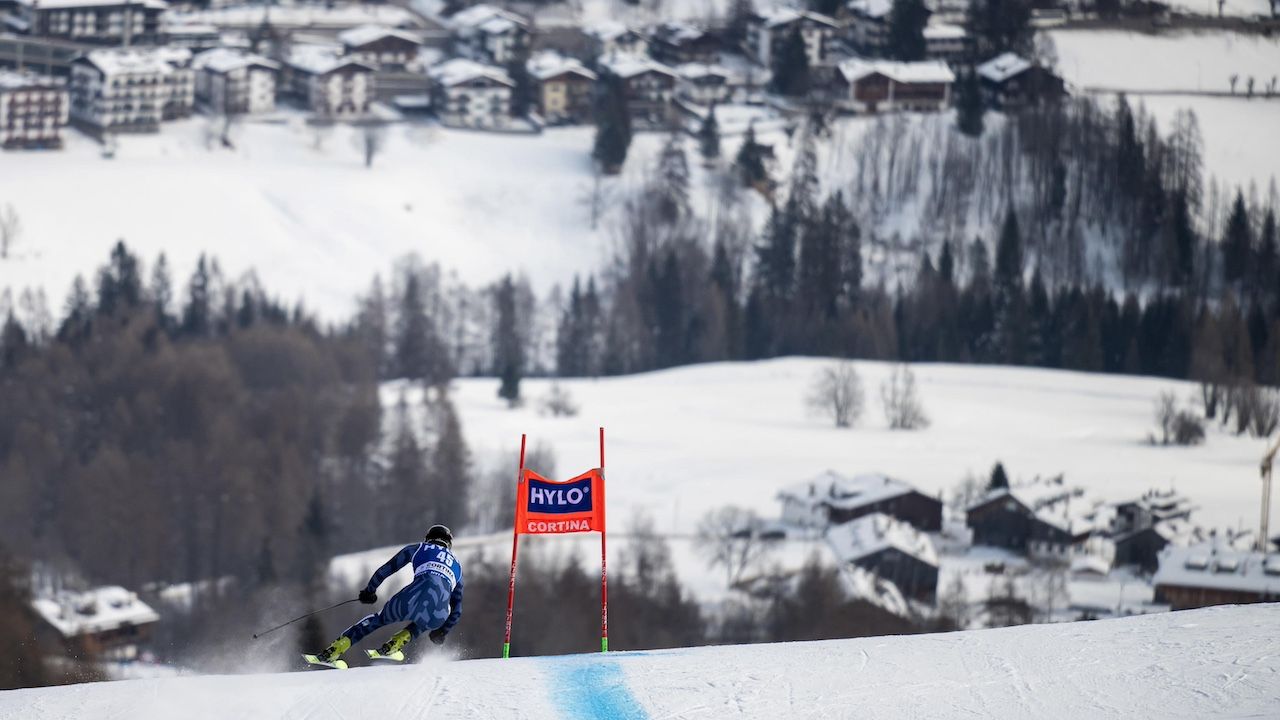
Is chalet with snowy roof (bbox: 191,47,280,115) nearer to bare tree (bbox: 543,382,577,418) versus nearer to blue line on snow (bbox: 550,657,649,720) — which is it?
bare tree (bbox: 543,382,577,418)

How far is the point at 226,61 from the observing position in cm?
4831

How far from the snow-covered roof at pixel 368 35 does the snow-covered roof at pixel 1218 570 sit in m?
31.4

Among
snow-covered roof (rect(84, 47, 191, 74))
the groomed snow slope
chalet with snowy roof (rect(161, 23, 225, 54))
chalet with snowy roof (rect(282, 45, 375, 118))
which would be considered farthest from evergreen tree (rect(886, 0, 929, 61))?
the groomed snow slope

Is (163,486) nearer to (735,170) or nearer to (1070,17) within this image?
(735,170)

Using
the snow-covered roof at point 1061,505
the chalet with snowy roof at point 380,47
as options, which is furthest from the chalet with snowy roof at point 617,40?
the snow-covered roof at point 1061,505

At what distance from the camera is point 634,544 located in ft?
88.1

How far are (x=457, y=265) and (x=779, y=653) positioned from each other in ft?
111

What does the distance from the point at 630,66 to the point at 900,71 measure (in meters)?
7.24

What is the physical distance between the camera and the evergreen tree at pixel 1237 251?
143 ft

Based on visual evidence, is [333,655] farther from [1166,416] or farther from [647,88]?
[647,88]

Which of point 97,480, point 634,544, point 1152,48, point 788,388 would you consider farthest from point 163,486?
point 1152,48

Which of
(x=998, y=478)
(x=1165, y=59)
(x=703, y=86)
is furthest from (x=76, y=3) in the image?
(x=998, y=478)

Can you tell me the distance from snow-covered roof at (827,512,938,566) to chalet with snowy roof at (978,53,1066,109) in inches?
992

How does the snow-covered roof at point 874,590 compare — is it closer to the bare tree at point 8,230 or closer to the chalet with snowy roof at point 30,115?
the bare tree at point 8,230
